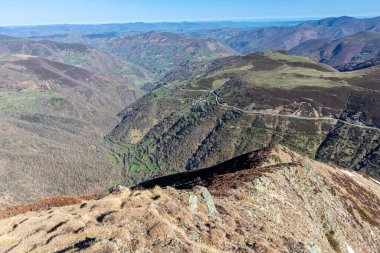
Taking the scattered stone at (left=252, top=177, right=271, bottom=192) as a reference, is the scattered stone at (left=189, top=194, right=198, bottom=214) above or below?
above

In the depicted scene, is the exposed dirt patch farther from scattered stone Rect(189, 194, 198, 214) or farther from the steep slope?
scattered stone Rect(189, 194, 198, 214)

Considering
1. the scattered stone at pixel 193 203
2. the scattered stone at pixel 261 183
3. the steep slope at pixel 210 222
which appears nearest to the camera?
the steep slope at pixel 210 222

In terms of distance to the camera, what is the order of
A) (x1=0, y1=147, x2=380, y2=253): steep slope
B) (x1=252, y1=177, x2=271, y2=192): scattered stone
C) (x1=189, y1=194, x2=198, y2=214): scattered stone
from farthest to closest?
(x1=252, y1=177, x2=271, y2=192): scattered stone, (x1=189, y1=194, x2=198, y2=214): scattered stone, (x1=0, y1=147, x2=380, y2=253): steep slope

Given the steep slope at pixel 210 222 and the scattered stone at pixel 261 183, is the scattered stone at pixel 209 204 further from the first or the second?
the scattered stone at pixel 261 183

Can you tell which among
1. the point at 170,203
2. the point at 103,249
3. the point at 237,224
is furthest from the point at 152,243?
the point at 237,224

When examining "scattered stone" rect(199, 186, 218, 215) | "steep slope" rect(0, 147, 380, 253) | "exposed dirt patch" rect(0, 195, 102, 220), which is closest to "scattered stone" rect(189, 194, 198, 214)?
"steep slope" rect(0, 147, 380, 253)

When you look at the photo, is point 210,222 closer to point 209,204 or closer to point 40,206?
point 209,204

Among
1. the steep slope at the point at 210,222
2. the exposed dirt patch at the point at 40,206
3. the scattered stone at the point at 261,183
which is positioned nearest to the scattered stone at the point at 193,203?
the steep slope at the point at 210,222

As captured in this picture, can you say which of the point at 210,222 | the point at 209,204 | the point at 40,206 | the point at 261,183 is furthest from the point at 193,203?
the point at 40,206

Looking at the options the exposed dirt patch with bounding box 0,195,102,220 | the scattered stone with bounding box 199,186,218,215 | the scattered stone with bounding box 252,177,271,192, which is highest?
the scattered stone with bounding box 199,186,218,215
